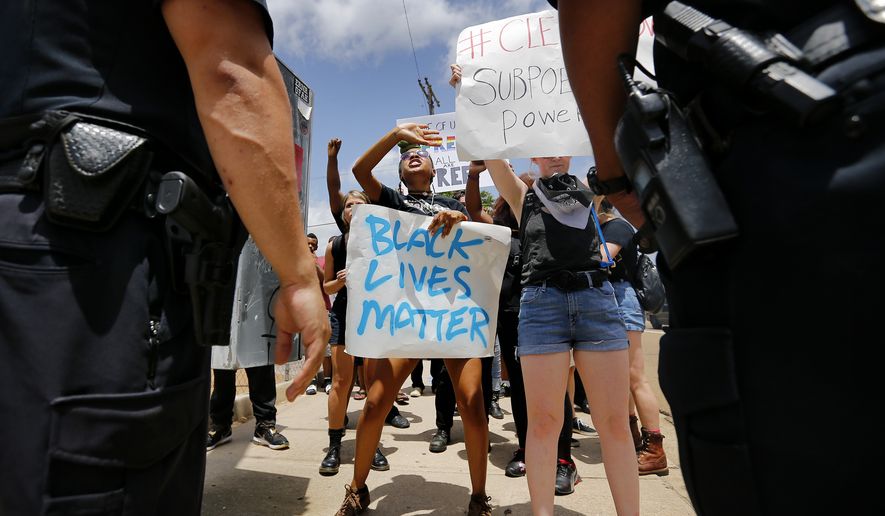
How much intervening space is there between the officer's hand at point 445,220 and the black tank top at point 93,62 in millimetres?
1792

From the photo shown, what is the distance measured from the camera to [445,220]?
2.81 meters

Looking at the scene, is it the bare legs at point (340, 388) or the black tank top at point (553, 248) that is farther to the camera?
the bare legs at point (340, 388)

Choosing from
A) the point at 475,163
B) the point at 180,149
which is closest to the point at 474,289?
the point at 475,163

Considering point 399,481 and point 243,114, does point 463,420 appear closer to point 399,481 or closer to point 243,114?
point 399,481

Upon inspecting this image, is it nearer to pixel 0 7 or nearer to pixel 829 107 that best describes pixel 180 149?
pixel 0 7

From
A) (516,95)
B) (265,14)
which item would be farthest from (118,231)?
(516,95)

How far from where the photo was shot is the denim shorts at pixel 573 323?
230 cm

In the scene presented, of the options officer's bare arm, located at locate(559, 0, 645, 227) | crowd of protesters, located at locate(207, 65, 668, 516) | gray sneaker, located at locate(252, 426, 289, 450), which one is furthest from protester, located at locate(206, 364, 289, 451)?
officer's bare arm, located at locate(559, 0, 645, 227)

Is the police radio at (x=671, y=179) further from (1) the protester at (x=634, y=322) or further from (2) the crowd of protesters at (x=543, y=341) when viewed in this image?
(1) the protester at (x=634, y=322)

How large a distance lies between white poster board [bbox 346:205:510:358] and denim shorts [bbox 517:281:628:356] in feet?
1.34

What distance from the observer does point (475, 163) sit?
132 inches

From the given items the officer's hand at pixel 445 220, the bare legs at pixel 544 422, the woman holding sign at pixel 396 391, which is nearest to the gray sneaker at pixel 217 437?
the woman holding sign at pixel 396 391

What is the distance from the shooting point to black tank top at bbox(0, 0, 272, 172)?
0.92 meters

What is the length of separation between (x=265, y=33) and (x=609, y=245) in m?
2.75
